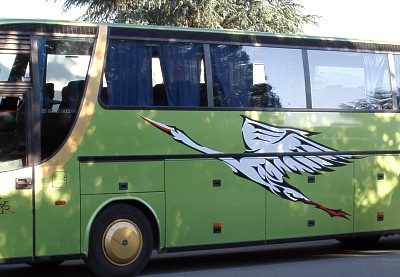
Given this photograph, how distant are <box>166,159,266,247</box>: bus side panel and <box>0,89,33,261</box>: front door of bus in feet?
7.19

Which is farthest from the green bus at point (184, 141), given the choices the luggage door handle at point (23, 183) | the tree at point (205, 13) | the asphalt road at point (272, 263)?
the tree at point (205, 13)

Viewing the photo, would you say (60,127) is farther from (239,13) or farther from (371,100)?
(239,13)

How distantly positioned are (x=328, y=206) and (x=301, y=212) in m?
0.58

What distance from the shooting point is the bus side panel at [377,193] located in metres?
13.4

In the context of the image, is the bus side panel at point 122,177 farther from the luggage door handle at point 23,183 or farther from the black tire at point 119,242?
the luggage door handle at point 23,183

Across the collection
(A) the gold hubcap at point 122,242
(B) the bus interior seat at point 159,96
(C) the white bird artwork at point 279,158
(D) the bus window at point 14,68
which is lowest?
(A) the gold hubcap at point 122,242

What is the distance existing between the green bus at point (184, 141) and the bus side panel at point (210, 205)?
0.9 inches

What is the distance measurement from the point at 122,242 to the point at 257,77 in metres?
3.54

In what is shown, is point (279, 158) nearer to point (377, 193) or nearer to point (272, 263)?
point (272, 263)

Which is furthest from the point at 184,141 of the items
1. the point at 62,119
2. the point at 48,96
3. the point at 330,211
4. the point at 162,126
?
the point at 330,211

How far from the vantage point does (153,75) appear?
1148 cm

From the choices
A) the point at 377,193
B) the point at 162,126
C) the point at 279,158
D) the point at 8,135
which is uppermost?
the point at 162,126

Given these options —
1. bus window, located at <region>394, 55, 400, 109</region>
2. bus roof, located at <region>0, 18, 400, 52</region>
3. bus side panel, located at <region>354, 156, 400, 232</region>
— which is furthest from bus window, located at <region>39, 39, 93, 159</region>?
bus window, located at <region>394, 55, 400, 109</region>

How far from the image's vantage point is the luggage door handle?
1008 centimetres
